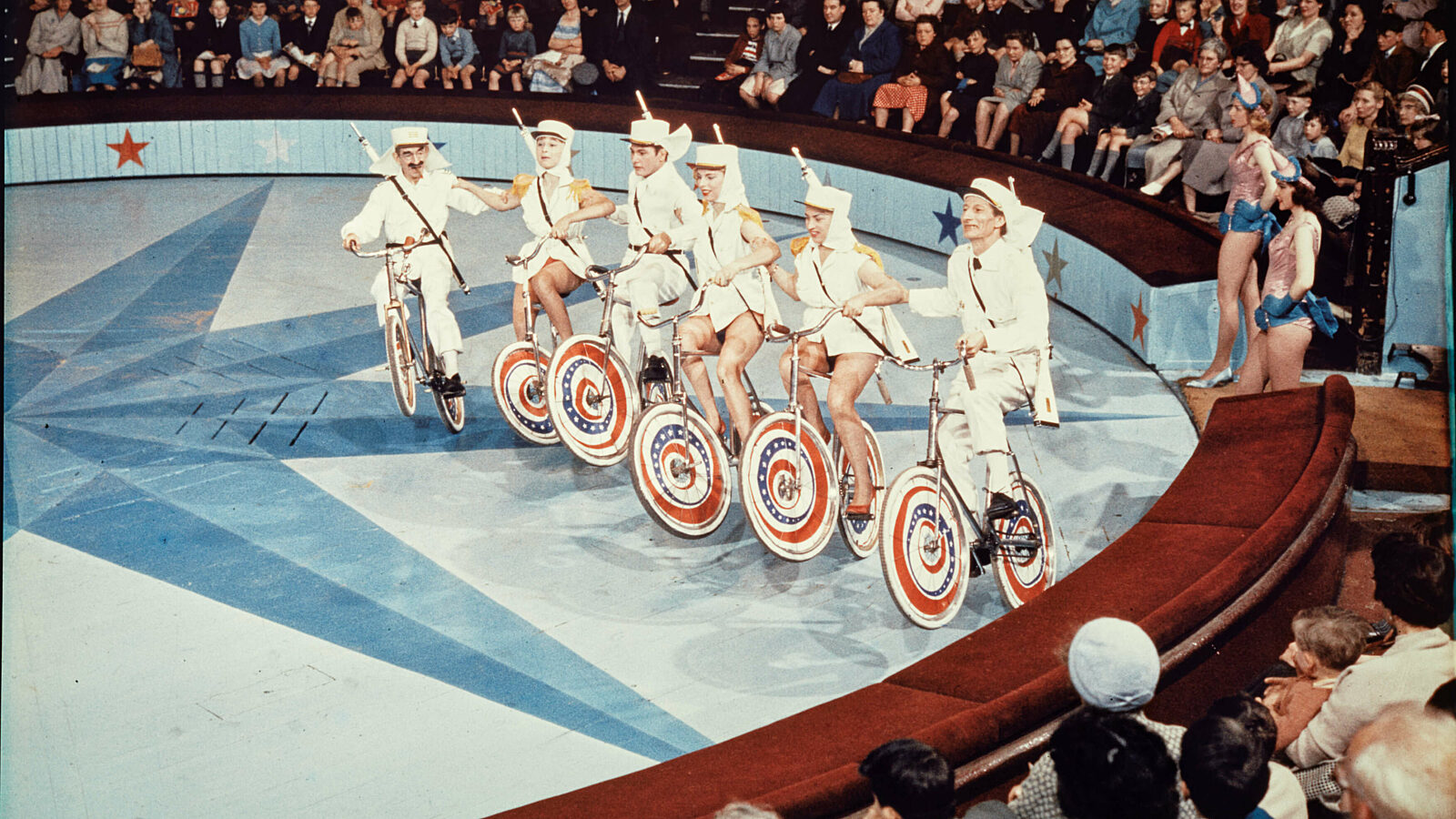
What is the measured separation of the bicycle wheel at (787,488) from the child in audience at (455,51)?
35.2 feet

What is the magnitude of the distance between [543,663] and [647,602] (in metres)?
0.64

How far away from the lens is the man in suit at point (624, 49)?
590 inches

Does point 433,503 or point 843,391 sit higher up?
point 843,391

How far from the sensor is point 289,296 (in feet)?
35.2

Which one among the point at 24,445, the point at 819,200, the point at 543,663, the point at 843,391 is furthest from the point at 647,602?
the point at 24,445

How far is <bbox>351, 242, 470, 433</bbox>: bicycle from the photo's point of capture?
7906 millimetres

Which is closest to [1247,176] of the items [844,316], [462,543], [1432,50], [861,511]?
[1432,50]

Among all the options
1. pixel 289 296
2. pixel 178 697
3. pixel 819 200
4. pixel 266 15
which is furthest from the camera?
pixel 266 15

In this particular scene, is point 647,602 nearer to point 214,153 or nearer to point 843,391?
point 843,391

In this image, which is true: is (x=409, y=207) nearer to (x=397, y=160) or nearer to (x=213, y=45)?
(x=397, y=160)

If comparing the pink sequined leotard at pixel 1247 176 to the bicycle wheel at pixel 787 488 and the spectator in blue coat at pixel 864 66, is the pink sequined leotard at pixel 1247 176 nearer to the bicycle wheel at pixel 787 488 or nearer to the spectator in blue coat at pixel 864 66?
the bicycle wheel at pixel 787 488

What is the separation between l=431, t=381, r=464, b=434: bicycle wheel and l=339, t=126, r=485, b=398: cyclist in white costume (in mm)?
79

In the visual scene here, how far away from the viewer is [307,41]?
16203mm

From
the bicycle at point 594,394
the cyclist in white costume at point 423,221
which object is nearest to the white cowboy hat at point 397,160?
the cyclist in white costume at point 423,221
